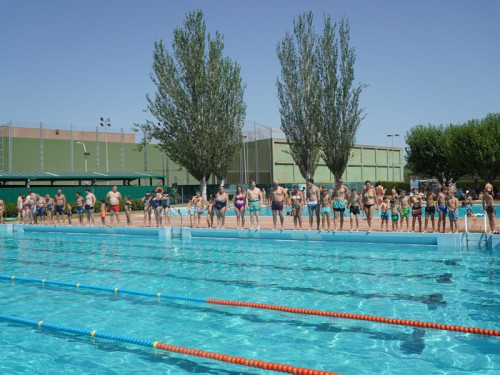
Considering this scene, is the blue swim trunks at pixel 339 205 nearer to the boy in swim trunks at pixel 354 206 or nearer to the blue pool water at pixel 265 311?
the boy in swim trunks at pixel 354 206

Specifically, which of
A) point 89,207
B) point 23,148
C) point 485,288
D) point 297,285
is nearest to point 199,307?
point 297,285

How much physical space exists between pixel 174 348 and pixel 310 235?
8630mm

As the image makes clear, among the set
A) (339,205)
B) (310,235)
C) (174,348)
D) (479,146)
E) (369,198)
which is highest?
(479,146)

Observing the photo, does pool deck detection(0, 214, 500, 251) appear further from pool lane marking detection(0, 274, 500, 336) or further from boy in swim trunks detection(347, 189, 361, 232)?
pool lane marking detection(0, 274, 500, 336)

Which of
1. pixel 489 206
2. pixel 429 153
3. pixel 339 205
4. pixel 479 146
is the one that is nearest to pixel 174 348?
pixel 339 205

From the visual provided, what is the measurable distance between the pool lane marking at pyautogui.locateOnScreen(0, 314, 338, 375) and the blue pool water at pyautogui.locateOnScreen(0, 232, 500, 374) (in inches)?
2.8

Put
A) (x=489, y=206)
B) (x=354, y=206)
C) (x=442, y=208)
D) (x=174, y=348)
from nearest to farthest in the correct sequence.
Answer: (x=174, y=348) → (x=489, y=206) → (x=442, y=208) → (x=354, y=206)

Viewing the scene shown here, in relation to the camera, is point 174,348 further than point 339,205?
No

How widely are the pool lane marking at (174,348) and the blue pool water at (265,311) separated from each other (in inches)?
2.8

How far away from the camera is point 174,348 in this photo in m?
5.12

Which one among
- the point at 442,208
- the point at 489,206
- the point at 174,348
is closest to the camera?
the point at 174,348

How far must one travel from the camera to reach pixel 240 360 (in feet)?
15.3

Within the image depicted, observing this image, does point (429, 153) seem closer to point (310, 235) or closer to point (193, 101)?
point (193, 101)

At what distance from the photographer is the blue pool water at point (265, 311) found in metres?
4.89
